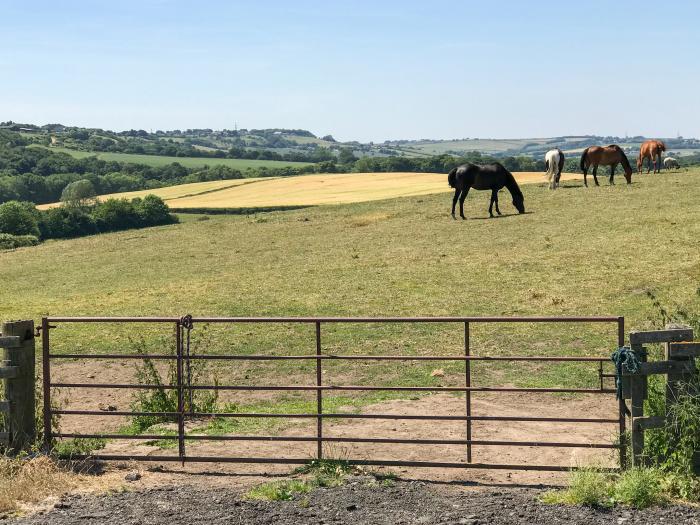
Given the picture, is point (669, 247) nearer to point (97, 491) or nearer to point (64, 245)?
point (97, 491)

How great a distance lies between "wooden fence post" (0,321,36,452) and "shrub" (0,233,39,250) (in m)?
41.8

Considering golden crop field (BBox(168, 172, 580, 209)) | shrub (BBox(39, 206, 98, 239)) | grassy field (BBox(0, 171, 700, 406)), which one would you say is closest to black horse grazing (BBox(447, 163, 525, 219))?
grassy field (BBox(0, 171, 700, 406))

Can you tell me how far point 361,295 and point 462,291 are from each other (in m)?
2.74

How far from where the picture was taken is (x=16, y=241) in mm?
51625

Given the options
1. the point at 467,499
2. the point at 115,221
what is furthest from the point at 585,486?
the point at 115,221

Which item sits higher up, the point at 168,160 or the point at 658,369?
the point at 168,160

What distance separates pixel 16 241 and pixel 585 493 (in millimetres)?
49152

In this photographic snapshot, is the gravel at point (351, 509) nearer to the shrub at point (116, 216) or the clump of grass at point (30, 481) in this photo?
the clump of grass at point (30, 481)

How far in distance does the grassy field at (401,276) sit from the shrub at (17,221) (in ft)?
52.5

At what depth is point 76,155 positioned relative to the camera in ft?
572

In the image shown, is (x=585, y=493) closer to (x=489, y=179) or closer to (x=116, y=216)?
(x=489, y=179)

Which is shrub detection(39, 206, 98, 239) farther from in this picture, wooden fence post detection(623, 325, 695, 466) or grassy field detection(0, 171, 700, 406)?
wooden fence post detection(623, 325, 695, 466)

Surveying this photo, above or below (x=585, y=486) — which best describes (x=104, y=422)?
below

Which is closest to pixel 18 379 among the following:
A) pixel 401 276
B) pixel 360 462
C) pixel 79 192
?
pixel 360 462
